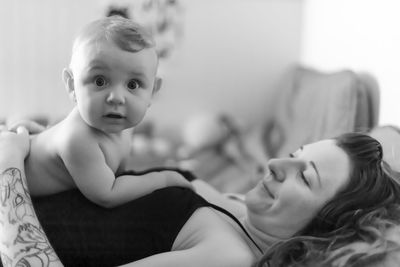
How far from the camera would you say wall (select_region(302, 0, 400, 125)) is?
172 centimetres

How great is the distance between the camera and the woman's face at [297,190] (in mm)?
1127

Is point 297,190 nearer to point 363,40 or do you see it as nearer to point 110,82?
point 110,82

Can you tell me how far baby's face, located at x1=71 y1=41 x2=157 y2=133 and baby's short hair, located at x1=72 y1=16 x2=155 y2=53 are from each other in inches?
0.4

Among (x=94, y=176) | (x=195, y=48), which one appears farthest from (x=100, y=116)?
(x=195, y=48)

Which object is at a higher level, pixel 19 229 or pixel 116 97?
pixel 116 97

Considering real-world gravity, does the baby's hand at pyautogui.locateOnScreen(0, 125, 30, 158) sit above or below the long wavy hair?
above

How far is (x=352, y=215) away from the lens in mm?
1102

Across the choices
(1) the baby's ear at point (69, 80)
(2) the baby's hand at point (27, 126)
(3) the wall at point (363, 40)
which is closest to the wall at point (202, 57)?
(3) the wall at point (363, 40)

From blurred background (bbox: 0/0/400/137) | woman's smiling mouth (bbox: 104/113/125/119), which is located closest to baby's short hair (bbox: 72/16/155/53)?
woman's smiling mouth (bbox: 104/113/125/119)

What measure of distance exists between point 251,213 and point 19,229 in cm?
49

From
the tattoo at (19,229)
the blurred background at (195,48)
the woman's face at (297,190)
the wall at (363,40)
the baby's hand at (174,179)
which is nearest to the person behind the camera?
the tattoo at (19,229)

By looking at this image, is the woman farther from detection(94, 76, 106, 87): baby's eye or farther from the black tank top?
detection(94, 76, 106, 87): baby's eye

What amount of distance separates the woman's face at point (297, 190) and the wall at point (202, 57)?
78.2 inches

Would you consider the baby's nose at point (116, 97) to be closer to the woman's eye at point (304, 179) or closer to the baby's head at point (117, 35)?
the baby's head at point (117, 35)
